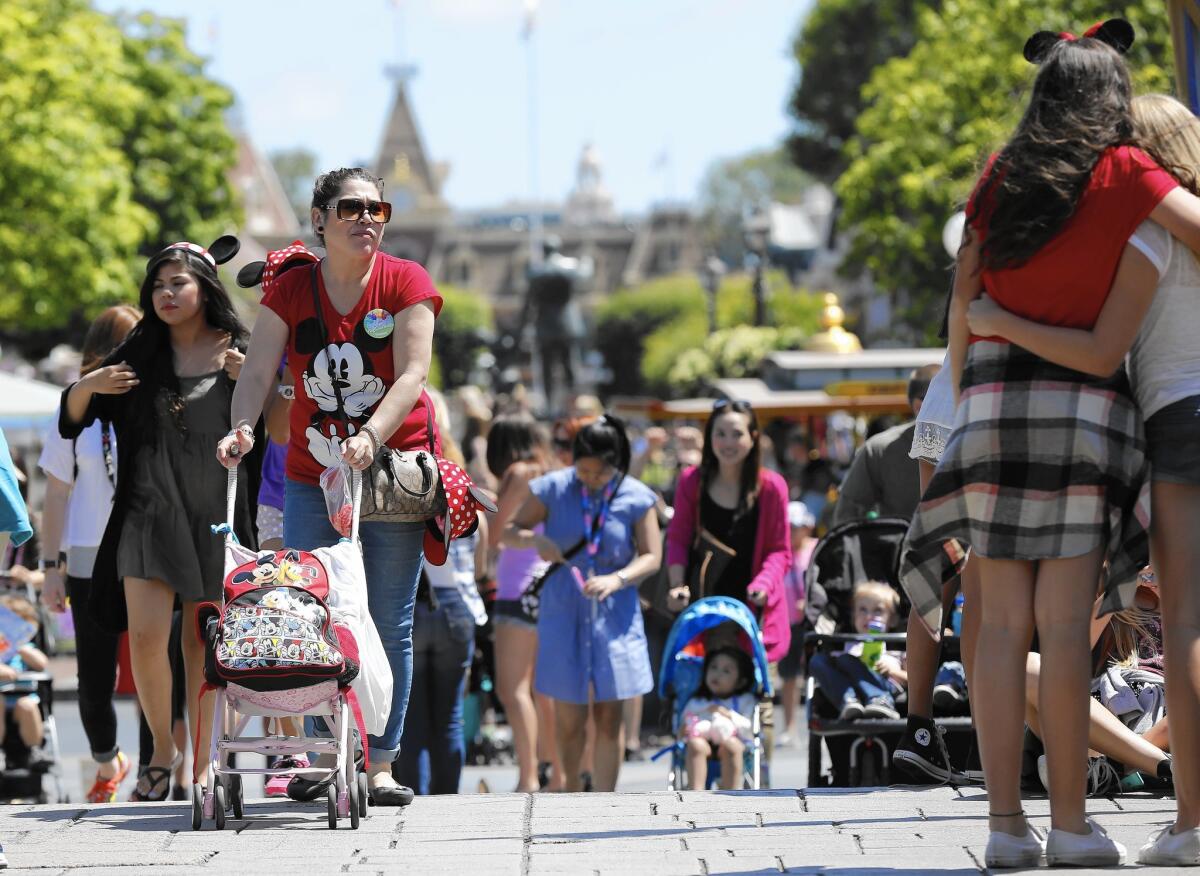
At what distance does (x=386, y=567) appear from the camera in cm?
693

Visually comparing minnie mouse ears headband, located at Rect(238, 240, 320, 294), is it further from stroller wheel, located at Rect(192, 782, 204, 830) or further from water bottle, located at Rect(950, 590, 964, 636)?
water bottle, located at Rect(950, 590, 964, 636)

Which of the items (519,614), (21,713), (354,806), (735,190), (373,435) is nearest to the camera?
(354,806)

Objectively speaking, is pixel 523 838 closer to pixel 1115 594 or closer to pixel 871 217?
pixel 1115 594

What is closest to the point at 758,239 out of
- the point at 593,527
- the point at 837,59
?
the point at 837,59

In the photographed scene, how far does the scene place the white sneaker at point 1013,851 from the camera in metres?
5.16

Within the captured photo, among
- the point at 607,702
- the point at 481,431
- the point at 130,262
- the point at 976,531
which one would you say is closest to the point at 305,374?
the point at 976,531

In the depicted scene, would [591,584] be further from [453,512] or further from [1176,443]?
[1176,443]

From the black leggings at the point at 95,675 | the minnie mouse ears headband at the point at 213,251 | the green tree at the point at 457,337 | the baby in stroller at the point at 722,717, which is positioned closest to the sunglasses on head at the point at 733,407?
the baby in stroller at the point at 722,717

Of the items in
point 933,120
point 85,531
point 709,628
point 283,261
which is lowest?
point 709,628

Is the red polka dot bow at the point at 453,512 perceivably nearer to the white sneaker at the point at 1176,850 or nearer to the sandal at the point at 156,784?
the sandal at the point at 156,784

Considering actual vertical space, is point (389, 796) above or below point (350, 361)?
below

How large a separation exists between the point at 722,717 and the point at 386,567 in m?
2.73

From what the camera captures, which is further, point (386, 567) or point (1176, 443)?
point (386, 567)

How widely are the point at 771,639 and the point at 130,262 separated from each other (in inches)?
1347
